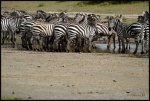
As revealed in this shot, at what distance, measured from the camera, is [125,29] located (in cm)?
2022

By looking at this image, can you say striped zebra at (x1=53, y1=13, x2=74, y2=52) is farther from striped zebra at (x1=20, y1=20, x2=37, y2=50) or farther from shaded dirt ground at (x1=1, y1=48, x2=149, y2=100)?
shaded dirt ground at (x1=1, y1=48, x2=149, y2=100)

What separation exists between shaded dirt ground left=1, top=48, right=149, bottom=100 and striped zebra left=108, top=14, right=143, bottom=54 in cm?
295

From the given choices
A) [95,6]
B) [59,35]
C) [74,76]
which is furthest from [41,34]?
[95,6]

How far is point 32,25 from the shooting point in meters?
20.5

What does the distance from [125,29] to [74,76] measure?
338 inches

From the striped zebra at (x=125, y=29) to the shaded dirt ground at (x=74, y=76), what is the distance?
2952 mm

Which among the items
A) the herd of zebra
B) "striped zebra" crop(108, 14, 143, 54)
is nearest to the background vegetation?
"striped zebra" crop(108, 14, 143, 54)

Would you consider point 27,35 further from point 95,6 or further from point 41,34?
point 95,6

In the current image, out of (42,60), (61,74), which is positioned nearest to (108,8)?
(42,60)

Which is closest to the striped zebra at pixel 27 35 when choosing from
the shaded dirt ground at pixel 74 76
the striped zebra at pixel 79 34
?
the striped zebra at pixel 79 34

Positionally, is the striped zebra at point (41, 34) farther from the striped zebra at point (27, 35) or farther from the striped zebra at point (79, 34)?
the striped zebra at point (79, 34)

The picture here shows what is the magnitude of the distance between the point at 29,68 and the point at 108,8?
32.9 m

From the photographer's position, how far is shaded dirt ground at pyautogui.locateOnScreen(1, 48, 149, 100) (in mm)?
9742

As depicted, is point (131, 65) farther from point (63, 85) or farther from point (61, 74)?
point (63, 85)
